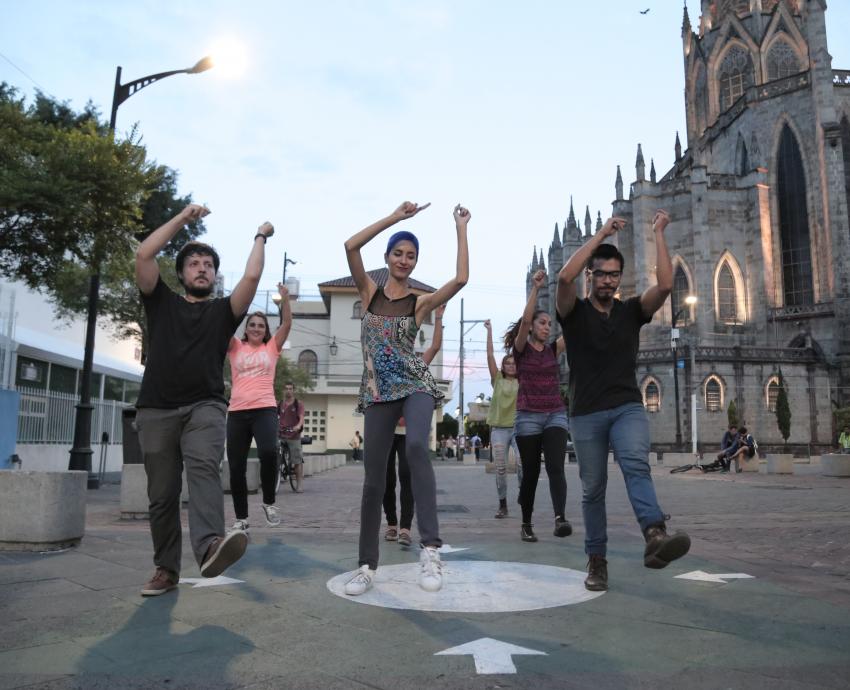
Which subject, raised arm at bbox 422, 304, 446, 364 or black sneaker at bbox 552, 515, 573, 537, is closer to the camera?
raised arm at bbox 422, 304, 446, 364

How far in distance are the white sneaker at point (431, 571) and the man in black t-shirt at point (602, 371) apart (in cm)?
87

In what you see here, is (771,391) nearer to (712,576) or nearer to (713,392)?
(713,392)

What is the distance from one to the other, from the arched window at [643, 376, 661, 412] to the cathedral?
0.30 ft

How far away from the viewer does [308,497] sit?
12102 millimetres

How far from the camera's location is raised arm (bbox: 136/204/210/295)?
3823 millimetres

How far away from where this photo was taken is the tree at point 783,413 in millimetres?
44156

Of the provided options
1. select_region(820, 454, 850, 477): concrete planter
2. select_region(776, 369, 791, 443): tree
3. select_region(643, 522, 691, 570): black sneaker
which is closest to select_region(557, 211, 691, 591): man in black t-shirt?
select_region(643, 522, 691, 570): black sneaker

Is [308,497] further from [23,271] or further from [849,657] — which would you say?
[849,657]

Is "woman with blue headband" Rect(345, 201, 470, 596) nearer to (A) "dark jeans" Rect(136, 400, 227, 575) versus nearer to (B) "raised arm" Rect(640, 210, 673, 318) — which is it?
(A) "dark jeans" Rect(136, 400, 227, 575)

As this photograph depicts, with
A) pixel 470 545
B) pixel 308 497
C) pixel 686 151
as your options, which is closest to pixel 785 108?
pixel 686 151

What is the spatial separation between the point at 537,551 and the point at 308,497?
7113 mm

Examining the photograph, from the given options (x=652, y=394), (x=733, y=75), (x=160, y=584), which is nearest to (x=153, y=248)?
(x=160, y=584)

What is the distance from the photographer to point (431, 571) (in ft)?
13.3

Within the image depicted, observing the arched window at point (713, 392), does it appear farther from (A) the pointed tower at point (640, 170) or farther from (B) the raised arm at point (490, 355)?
(B) the raised arm at point (490, 355)
